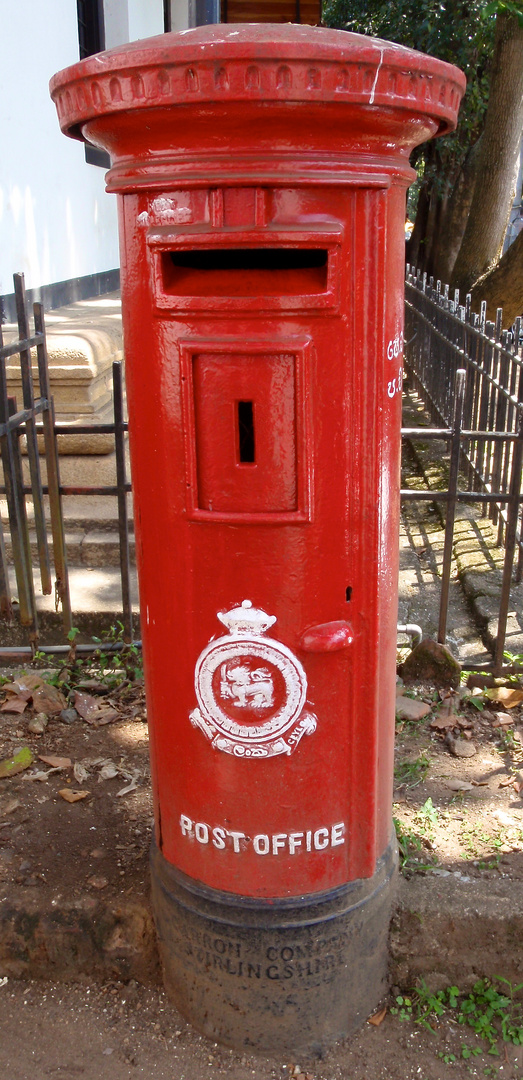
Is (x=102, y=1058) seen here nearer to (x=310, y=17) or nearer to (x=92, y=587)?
(x=92, y=587)

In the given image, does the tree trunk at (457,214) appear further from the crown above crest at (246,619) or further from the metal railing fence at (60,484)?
the crown above crest at (246,619)

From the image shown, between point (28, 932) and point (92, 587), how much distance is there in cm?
200

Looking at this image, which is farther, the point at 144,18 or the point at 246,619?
the point at 144,18

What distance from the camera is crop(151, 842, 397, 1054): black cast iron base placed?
189 cm

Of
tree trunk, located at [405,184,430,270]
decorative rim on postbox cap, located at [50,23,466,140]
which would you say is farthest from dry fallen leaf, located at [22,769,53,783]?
tree trunk, located at [405,184,430,270]

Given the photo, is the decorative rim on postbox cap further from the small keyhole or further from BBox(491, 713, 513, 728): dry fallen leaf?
BBox(491, 713, 513, 728): dry fallen leaf

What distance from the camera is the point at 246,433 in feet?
5.29

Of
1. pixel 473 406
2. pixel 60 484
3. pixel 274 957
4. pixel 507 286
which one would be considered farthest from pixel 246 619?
pixel 507 286

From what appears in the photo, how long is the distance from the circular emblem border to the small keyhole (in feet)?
1.15

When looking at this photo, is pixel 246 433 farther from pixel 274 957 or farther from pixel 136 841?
pixel 136 841

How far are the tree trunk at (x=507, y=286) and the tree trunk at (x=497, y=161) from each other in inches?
36.5

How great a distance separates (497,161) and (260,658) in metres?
8.37

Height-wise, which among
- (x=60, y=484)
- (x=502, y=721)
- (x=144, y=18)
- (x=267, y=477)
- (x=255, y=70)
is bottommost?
(x=502, y=721)

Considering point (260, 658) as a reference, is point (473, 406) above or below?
below
